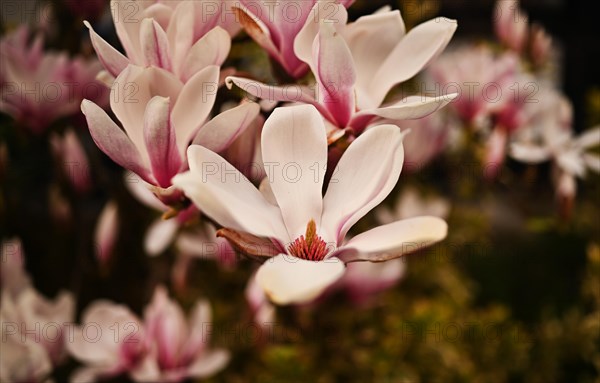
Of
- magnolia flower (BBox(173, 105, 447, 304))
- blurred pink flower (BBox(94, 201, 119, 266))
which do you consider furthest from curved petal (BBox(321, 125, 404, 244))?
blurred pink flower (BBox(94, 201, 119, 266))

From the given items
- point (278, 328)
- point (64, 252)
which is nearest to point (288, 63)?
point (278, 328)

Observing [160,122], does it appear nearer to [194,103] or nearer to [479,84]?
[194,103]

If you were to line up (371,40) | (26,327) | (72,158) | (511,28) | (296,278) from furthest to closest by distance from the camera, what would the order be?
1. (511,28)
2. (72,158)
3. (26,327)
4. (371,40)
5. (296,278)

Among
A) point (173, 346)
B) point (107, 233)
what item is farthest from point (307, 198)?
point (107, 233)

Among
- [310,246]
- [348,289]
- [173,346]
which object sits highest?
[310,246]

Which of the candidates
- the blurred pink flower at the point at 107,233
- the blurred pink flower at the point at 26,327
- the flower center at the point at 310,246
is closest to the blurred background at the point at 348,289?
the blurred pink flower at the point at 107,233

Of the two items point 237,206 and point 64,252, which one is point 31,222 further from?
point 237,206

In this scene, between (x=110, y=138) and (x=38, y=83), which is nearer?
(x=110, y=138)
